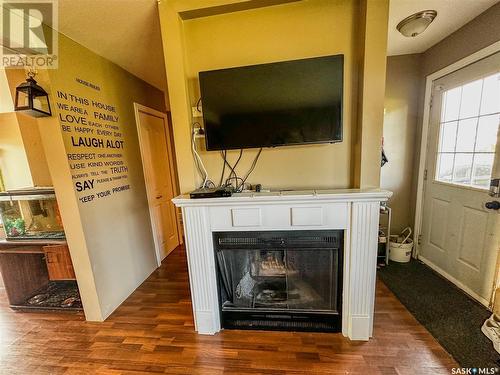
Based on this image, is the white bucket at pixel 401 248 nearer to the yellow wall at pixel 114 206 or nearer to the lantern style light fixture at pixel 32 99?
the yellow wall at pixel 114 206

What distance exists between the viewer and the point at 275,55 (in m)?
1.55

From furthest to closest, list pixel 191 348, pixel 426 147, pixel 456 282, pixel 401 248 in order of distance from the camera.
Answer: pixel 401 248 < pixel 426 147 < pixel 456 282 < pixel 191 348

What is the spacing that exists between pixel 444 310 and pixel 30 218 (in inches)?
150

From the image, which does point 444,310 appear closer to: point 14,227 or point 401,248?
point 401,248

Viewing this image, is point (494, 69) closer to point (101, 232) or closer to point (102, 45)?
point (102, 45)

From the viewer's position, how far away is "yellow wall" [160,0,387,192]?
1471 mm

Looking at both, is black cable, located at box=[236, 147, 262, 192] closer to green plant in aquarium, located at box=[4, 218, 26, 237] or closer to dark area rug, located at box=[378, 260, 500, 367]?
dark area rug, located at box=[378, 260, 500, 367]

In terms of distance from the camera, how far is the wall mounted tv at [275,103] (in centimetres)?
138

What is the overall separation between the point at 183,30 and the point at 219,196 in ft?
4.24

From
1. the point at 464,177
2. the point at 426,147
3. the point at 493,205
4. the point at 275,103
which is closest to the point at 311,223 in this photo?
the point at 275,103

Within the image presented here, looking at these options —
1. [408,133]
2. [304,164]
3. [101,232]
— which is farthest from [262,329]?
[408,133]

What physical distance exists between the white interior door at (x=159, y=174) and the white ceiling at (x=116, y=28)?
27.5 inches

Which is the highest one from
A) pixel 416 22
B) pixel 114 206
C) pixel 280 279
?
pixel 416 22

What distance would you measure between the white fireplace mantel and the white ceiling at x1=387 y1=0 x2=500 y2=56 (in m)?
1.45
